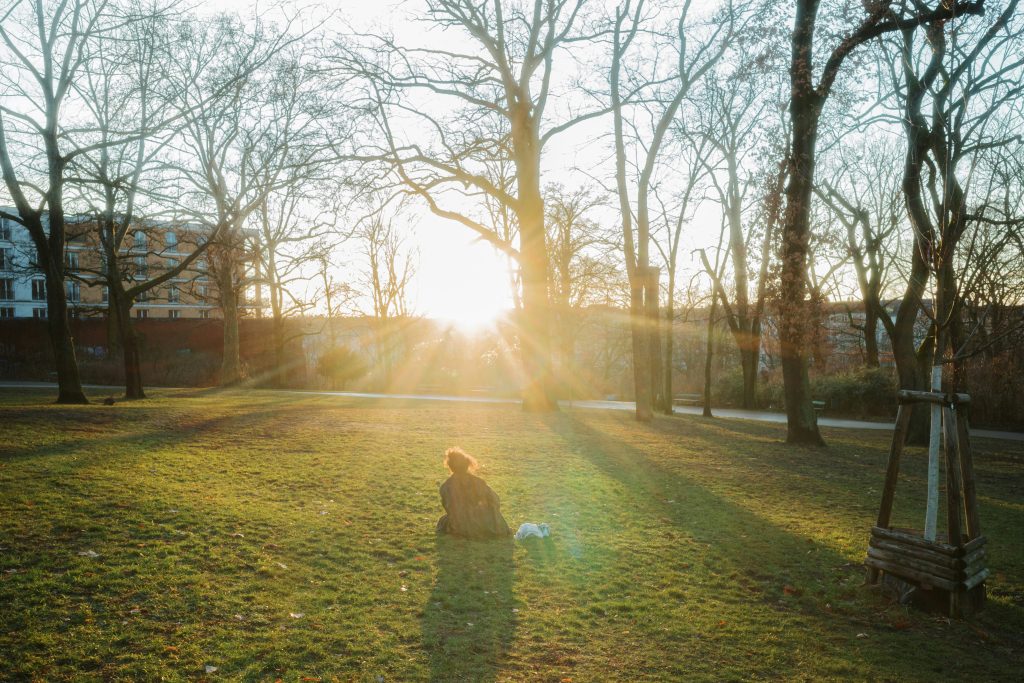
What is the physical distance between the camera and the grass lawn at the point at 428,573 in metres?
4.59

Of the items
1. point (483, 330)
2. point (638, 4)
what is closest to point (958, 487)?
point (638, 4)

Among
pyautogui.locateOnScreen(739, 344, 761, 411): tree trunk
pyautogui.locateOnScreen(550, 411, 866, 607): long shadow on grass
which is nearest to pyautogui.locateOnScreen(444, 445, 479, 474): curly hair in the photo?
pyautogui.locateOnScreen(550, 411, 866, 607): long shadow on grass

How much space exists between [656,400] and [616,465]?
16069 millimetres

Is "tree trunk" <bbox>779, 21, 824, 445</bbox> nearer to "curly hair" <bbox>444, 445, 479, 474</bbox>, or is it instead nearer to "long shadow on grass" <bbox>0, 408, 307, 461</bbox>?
"curly hair" <bbox>444, 445, 479, 474</bbox>

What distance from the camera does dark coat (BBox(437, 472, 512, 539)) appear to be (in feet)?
23.7

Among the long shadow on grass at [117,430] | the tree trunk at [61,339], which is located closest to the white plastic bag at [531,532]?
the long shadow on grass at [117,430]

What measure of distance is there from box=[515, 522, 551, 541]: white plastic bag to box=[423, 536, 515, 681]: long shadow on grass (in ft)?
0.64

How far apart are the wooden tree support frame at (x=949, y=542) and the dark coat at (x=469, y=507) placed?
11.9ft

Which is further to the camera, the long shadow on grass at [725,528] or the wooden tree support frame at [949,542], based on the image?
the long shadow on grass at [725,528]

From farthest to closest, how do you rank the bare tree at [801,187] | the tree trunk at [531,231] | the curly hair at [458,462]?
1. the tree trunk at [531,231]
2. the bare tree at [801,187]
3. the curly hair at [458,462]

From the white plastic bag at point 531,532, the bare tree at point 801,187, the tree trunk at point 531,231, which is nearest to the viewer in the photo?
the white plastic bag at point 531,532

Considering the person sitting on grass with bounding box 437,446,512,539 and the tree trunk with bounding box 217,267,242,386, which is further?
the tree trunk with bounding box 217,267,242,386

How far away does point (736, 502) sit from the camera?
9617 mm

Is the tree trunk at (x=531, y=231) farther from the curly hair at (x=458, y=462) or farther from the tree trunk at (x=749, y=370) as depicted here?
the tree trunk at (x=749, y=370)
